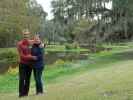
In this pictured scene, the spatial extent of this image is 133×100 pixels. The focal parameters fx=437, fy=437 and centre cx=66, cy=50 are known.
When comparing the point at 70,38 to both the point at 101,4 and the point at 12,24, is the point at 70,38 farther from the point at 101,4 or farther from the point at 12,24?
the point at 101,4

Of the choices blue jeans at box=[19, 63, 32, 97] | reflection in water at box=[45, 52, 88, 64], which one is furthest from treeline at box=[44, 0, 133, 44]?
blue jeans at box=[19, 63, 32, 97]

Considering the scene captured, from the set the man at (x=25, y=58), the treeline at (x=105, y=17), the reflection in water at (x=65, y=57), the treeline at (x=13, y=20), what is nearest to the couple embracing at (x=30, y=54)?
the man at (x=25, y=58)

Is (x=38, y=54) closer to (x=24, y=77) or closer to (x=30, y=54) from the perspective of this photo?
(x=30, y=54)

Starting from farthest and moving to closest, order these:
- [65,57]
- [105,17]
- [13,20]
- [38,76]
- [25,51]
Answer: [13,20] → [105,17] → [65,57] → [38,76] → [25,51]

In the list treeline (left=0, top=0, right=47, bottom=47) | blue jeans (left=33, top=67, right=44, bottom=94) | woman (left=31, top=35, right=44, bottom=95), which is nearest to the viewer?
woman (left=31, top=35, right=44, bottom=95)

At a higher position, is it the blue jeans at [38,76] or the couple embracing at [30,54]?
the couple embracing at [30,54]

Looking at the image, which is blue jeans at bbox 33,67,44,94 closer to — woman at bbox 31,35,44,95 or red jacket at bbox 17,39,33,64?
woman at bbox 31,35,44,95

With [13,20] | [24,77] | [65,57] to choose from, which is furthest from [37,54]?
[13,20]

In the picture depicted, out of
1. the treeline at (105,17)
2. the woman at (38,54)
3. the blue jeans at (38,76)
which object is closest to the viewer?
the woman at (38,54)

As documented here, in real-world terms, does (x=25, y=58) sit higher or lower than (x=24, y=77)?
higher

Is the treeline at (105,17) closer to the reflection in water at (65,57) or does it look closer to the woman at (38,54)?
the reflection in water at (65,57)

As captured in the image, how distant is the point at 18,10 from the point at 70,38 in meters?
52.3

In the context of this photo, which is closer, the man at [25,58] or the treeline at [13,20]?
the man at [25,58]

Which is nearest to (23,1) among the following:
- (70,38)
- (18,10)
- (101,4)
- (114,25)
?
(18,10)
